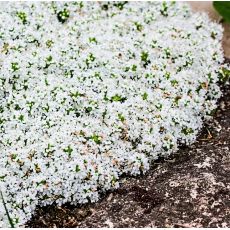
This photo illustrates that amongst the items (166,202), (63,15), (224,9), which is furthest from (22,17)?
(166,202)

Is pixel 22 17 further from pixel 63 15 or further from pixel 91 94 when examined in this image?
pixel 91 94

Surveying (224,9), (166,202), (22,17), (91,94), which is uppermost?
(224,9)

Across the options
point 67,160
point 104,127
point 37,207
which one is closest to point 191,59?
point 104,127

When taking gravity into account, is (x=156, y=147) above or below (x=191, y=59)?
below

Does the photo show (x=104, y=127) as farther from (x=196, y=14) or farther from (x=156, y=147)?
(x=196, y=14)

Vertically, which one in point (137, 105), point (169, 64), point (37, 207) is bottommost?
point (37, 207)

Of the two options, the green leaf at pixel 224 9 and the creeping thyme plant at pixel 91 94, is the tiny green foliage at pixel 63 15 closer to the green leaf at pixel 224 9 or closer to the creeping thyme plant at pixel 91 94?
the creeping thyme plant at pixel 91 94
